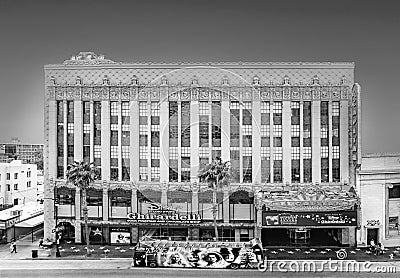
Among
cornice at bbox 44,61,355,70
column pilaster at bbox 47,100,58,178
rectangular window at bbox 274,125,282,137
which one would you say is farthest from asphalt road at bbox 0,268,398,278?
cornice at bbox 44,61,355,70

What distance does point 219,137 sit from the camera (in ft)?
78.1

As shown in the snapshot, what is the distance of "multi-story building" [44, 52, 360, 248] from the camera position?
2372 centimetres

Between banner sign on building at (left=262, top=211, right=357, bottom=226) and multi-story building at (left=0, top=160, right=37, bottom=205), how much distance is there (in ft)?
54.3

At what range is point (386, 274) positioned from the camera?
65.3 ft

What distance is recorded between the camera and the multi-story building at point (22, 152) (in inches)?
1112

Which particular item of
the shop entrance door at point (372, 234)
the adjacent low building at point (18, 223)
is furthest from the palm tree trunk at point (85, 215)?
the shop entrance door at point (372, 234)

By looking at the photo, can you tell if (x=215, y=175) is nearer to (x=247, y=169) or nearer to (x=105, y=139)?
(x=247, y=169)

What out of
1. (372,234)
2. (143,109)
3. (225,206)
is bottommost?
(372,234)

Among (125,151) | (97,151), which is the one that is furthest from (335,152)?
(97,151)

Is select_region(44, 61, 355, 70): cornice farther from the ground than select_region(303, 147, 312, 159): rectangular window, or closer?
farther from the ground

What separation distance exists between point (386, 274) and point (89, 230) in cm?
1263

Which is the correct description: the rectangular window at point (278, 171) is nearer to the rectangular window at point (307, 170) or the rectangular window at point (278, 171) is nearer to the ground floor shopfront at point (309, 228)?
the rectangular window at point (307, 170)

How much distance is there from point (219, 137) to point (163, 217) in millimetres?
4227

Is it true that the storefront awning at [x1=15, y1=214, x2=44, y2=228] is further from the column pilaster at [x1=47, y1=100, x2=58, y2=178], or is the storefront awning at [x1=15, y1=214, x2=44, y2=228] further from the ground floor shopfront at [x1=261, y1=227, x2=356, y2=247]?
the ground floor shopfront at [x1=261, y1=227, x2=356, y2=247]
